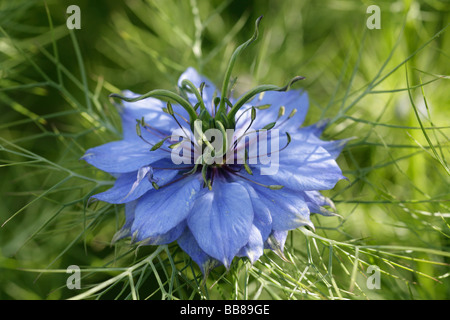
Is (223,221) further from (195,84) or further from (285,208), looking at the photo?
(195,84)

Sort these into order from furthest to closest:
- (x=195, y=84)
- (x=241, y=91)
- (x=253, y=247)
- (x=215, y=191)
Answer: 1. (x=241, y=91)
2. (x=195, y=84)
3. (x=215, y=191)
4. (x=253, y=247)

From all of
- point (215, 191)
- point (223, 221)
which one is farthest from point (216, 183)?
point (223, 221)

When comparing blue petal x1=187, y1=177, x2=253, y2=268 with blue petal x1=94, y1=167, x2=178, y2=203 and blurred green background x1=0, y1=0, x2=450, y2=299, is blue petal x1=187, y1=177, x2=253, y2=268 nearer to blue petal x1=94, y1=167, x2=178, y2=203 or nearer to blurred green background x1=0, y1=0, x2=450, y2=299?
blue petal x1=94, y1=167, x2=178, y2=203

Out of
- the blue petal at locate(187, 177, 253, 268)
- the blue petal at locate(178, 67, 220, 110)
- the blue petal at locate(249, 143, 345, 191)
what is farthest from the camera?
the blue petal at locate(178, 67, 220, 110)

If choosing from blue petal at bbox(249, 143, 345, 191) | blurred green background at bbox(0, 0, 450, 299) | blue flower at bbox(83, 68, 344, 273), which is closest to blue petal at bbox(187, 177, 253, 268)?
blue flower at bbox(83, 68, 344, 273)

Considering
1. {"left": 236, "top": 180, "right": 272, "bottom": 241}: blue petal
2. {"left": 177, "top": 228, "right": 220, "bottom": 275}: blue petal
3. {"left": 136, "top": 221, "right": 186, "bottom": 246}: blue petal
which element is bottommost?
{"left": 177, "top": 228, "right": 220, "bottom": 275}: blue petal
